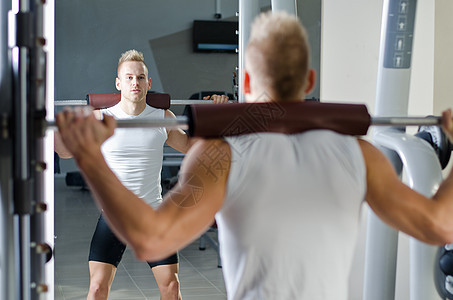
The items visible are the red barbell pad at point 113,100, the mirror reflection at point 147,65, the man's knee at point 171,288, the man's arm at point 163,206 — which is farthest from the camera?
the mirror reflection at point 147,65

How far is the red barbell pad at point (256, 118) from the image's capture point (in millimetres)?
1249

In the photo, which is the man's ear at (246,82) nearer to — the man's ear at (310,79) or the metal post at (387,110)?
the man's ear at (310,79)

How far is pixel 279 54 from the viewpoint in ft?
3.93

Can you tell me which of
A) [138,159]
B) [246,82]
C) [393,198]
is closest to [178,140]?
[138,159]

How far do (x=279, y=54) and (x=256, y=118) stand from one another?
148 mm

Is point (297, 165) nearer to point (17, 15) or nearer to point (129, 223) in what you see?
point (129, 223)

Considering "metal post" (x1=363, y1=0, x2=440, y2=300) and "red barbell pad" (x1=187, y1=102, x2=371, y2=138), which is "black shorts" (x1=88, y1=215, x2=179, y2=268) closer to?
"metal post" (x1=363, y1=0, x2=440, y2=300)

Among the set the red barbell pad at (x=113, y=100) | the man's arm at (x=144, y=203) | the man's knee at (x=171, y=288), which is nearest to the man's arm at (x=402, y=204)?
the man's arm at (x=144, y=203)

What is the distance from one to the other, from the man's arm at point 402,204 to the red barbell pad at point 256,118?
0.40ft

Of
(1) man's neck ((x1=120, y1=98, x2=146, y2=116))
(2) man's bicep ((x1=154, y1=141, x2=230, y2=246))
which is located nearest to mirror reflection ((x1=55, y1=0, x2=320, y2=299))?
(1) man's neck ((x1=120, y1=98, x2=146, y2=116))

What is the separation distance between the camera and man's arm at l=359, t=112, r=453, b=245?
1.26m

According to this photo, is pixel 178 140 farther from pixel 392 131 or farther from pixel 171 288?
pixel 392 131

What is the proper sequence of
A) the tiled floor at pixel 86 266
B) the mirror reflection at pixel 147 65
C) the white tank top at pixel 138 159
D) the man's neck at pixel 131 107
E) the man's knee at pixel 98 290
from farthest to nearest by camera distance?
the mirror reflection at pixel 147 65 < the tiled floor at pixel 86 266 < the man's neck at pixel 131 107 < the white tank top at pixel 138 159 < the man's knee at pixel 98 290

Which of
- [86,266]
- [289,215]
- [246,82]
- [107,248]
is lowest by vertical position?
[86,266]
